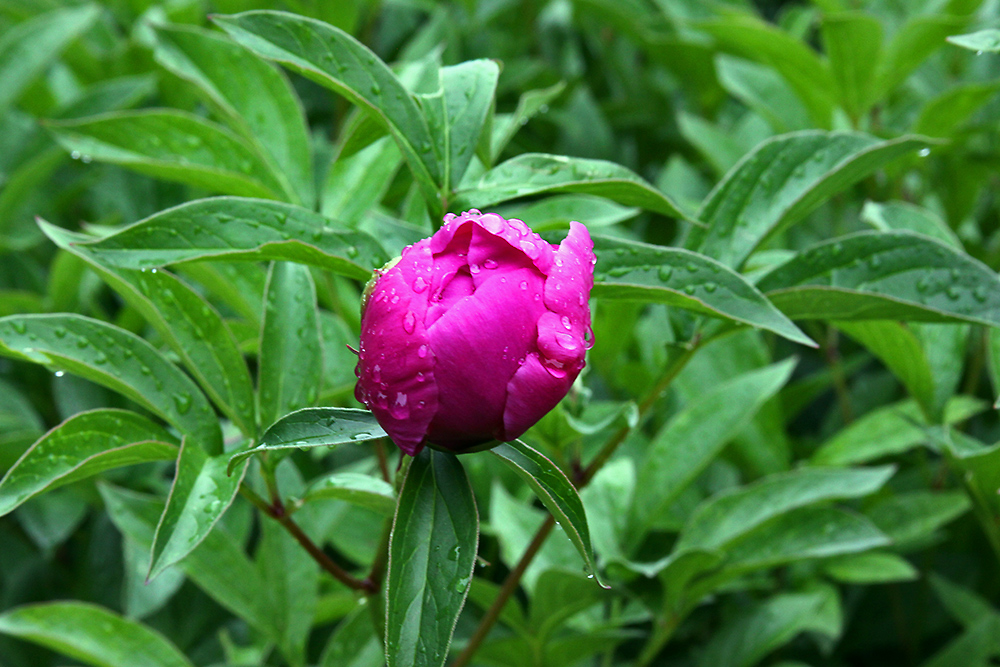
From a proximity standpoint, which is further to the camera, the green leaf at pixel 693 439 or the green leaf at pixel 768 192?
the green leaf at pixel 693 439


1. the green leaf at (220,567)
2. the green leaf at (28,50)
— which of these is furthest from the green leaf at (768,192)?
the green leaf at (28,50)

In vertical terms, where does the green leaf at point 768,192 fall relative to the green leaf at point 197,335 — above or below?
above

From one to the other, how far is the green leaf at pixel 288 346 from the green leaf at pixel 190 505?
0.08 metres

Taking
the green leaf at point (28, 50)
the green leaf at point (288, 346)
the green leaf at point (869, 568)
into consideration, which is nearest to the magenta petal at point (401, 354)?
the green leaf at point (288, 346)

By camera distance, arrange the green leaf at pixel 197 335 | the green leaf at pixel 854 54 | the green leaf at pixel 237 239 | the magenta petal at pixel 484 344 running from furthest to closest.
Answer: the green leaf at pixel 854 54 → the green leaf at pixel 197 335 → the green leaf at pixel 237 239 → the magenta petal at pixel 484 344

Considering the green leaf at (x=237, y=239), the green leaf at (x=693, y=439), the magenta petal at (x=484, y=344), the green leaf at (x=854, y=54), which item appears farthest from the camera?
the green leaf at (x=854, y=54)

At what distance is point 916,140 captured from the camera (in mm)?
758

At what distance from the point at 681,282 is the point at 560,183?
12cm

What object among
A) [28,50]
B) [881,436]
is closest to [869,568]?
[881,436]

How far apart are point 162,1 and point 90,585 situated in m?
0.99

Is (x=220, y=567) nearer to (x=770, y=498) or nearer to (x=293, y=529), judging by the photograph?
(x=293, y=529)

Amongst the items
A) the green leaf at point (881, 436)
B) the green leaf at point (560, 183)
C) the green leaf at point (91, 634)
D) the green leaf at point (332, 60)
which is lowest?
the green leaf at point (91, 634)

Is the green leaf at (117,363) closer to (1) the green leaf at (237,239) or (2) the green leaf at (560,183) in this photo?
(1) the green leaf at (237,239)

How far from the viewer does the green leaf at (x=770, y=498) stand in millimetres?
1033
